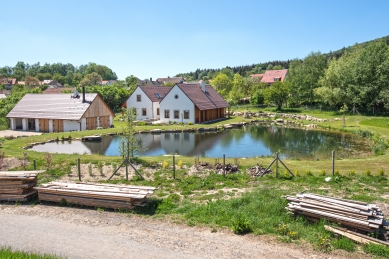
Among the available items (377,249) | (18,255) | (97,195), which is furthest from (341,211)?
(18,255)

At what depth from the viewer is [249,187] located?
1317 cm

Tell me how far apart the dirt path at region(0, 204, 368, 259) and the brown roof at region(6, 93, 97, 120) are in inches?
1110

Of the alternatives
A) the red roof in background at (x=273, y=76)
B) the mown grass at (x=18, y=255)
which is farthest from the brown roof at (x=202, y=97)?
the red roof in background at (x=273, y=76)

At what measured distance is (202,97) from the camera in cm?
4691

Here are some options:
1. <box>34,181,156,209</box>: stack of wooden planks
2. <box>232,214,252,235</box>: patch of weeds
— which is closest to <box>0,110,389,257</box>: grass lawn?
<box>232,214,252,235</box>: patch of weeds

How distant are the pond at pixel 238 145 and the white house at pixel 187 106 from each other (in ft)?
24.1

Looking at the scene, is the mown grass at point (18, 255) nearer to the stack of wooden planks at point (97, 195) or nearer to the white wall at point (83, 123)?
the stack of wooden planks at point (97, 195)

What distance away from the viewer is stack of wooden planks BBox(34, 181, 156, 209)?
10.8 meters

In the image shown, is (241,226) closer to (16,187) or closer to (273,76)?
(16,187)

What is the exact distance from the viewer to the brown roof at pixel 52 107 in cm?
3756

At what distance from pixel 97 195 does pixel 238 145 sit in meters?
18.6

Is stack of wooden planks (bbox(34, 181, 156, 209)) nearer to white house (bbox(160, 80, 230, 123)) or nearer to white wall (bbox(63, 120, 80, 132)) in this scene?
white wall (bbox(63, 120, 80, 132))

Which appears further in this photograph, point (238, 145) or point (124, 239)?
point (238, 145)

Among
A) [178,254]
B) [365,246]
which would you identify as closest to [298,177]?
[365,246]
